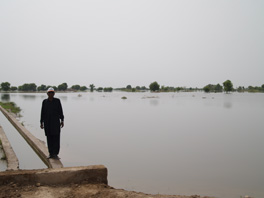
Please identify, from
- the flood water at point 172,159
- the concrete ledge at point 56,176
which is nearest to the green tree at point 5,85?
the flood water at point 172,159

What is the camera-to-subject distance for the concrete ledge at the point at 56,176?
4035mm

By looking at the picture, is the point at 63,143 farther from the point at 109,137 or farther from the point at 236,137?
the point at 236,137

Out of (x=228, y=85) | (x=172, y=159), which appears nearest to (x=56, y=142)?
(x=172, y=159)

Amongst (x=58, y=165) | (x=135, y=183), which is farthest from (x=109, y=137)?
(x=58, y=165)

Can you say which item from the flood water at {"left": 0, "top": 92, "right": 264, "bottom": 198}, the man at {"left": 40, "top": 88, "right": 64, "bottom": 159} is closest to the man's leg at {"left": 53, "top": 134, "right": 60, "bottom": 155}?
the man at {"left": 40, "top": 88, "right": 64, "bottom": 159}

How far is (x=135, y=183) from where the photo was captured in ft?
22.4

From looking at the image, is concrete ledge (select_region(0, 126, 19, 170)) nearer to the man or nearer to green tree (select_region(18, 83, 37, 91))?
the man

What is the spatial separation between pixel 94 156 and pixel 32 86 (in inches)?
7094

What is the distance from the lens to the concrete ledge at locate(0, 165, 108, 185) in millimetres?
4035

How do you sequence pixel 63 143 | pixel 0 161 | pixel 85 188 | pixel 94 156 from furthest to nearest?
1. pixel 63 143
2. pixel 94 156
3. pixel 0 161
4. pixel 85 188

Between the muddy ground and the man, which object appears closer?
the muddy ground

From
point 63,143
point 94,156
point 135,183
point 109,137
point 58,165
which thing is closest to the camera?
point 58,165

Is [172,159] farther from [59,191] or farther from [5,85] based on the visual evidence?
[5,85]

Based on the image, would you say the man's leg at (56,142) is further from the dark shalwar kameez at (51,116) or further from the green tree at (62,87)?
the green tree at (62,87)
